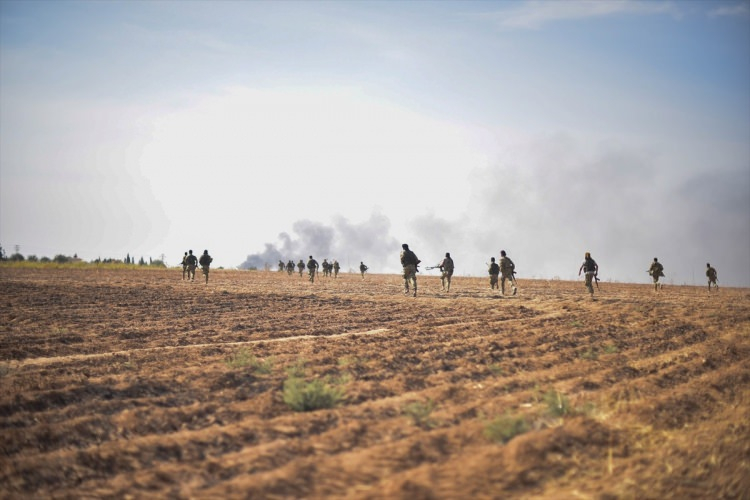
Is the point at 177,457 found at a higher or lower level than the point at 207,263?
lower

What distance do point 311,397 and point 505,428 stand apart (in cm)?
240

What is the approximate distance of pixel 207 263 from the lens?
123 ft

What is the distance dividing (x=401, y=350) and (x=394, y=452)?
5380mm

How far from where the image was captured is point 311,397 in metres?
7.07

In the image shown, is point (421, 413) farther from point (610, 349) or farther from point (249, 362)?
point (610, 349)

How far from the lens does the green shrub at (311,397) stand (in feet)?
22.9

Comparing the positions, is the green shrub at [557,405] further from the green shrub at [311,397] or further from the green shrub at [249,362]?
the green shrub at [249,362]

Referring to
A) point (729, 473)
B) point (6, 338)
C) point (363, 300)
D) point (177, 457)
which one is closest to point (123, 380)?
point (177, 457)

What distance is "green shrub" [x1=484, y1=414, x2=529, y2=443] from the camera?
19.2ft

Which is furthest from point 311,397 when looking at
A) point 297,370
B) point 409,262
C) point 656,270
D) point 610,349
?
point 656,270

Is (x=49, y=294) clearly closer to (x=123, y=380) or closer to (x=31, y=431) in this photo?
(x=123, y=380)

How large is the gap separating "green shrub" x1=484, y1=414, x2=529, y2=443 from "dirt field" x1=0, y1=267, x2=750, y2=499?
0.07 ft

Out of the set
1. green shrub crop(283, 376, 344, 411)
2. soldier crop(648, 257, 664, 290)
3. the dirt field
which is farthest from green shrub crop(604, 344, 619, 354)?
soldier crop(648, 257, 664, 290)

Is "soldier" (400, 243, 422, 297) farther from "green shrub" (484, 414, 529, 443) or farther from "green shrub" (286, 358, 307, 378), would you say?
"green shrub" (484, 414, 529, 443)
